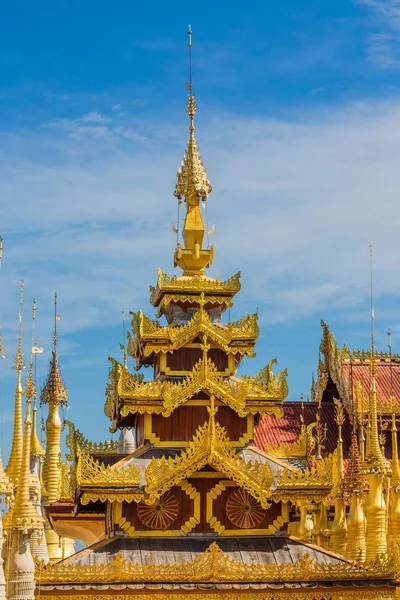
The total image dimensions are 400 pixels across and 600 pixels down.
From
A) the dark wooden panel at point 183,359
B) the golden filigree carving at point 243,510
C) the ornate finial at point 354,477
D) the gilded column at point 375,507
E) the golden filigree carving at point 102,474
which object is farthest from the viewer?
the ornate finial at point 354,477

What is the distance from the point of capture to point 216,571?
98.9 ft

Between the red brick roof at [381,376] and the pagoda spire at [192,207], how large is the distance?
24408mm

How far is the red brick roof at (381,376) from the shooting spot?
59281mm

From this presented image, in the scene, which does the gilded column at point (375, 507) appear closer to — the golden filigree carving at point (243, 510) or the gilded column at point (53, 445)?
the golden filigree carving at point (243, 510)

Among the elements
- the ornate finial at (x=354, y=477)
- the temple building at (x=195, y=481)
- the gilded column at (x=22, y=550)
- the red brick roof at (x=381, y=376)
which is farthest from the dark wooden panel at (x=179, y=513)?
the red brick roof at (x=381, y=376)

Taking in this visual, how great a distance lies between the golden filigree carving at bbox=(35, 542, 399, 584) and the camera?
97.3 feet

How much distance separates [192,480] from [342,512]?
8511mm

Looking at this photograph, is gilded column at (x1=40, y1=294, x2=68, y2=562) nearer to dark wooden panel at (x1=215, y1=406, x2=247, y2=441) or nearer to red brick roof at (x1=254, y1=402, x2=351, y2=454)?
red brick roof at (x1=254, y1=402, x2=351, y2=454)

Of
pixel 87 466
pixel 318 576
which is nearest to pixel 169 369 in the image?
pixel 87 466

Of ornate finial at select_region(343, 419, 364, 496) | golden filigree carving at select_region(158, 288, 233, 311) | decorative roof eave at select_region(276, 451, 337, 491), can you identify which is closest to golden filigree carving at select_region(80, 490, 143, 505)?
decorative roof eave at select_region(276, 451, 337, 491)

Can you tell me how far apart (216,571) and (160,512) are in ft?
7.87

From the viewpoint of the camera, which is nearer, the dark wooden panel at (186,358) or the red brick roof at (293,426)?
the dark wooden panel at (186,358)

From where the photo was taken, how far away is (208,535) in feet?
105

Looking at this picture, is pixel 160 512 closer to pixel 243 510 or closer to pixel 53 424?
pixel 243 510
